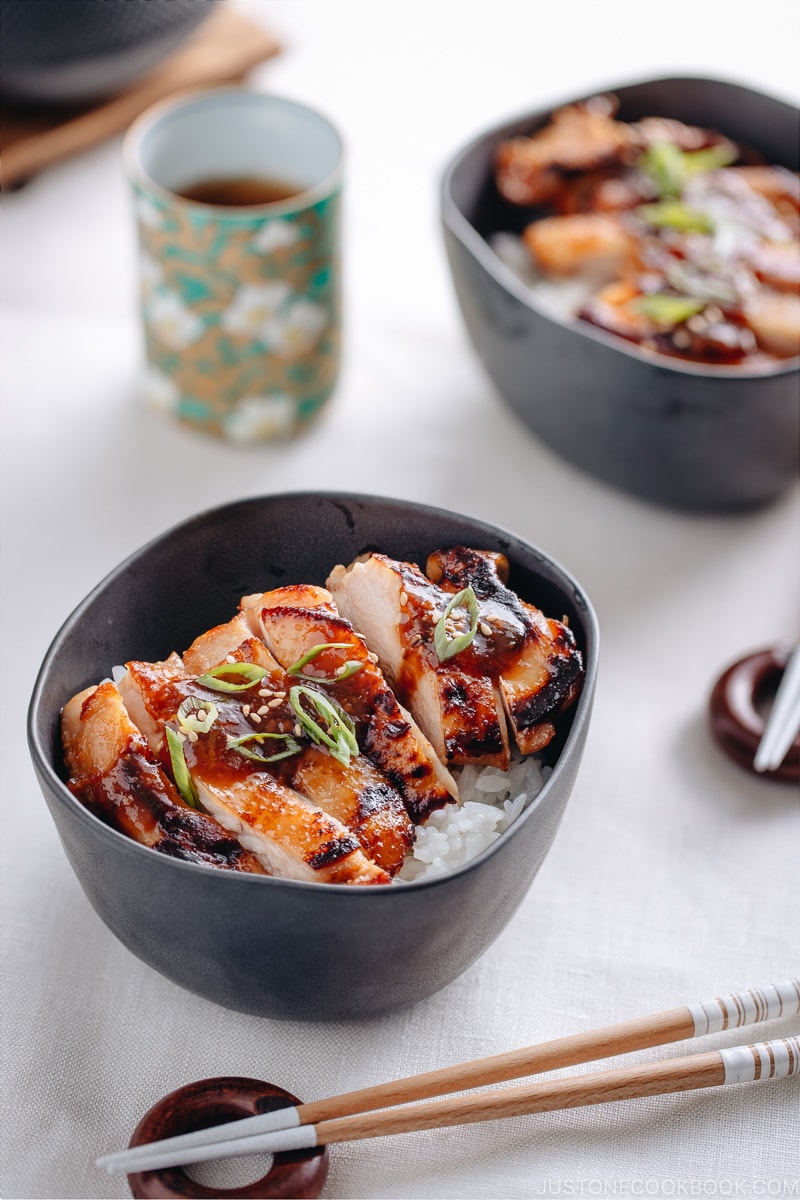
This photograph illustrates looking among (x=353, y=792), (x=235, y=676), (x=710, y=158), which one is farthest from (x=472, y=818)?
(x=710, y=158)

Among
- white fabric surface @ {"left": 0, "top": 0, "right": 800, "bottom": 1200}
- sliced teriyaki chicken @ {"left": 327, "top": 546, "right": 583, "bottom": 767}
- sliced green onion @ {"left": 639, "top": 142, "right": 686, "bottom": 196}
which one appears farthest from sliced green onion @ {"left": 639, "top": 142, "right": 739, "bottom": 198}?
sliced teriyaki chicken @ {"left": 327, "top": 546, "right": 583, "bottom": 767}

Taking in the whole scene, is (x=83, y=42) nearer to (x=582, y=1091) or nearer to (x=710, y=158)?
(x=710, y=158)

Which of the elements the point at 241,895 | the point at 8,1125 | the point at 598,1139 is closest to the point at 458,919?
the point at 241,895

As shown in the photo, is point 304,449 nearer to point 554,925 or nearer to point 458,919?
point 554,925

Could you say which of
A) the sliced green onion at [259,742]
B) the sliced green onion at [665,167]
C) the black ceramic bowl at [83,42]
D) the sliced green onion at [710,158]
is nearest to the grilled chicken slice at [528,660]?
the sliced green onion at [259,742]

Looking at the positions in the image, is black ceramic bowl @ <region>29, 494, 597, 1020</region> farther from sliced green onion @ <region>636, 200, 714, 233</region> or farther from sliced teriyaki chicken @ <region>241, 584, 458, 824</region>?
sliced green onion @ <region>636, 200, 714, 233</region>

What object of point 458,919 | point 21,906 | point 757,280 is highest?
point 757,280

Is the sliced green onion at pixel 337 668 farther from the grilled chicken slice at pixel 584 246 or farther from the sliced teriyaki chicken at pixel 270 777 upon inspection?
the grilled chicken slice at pixel 584 246
